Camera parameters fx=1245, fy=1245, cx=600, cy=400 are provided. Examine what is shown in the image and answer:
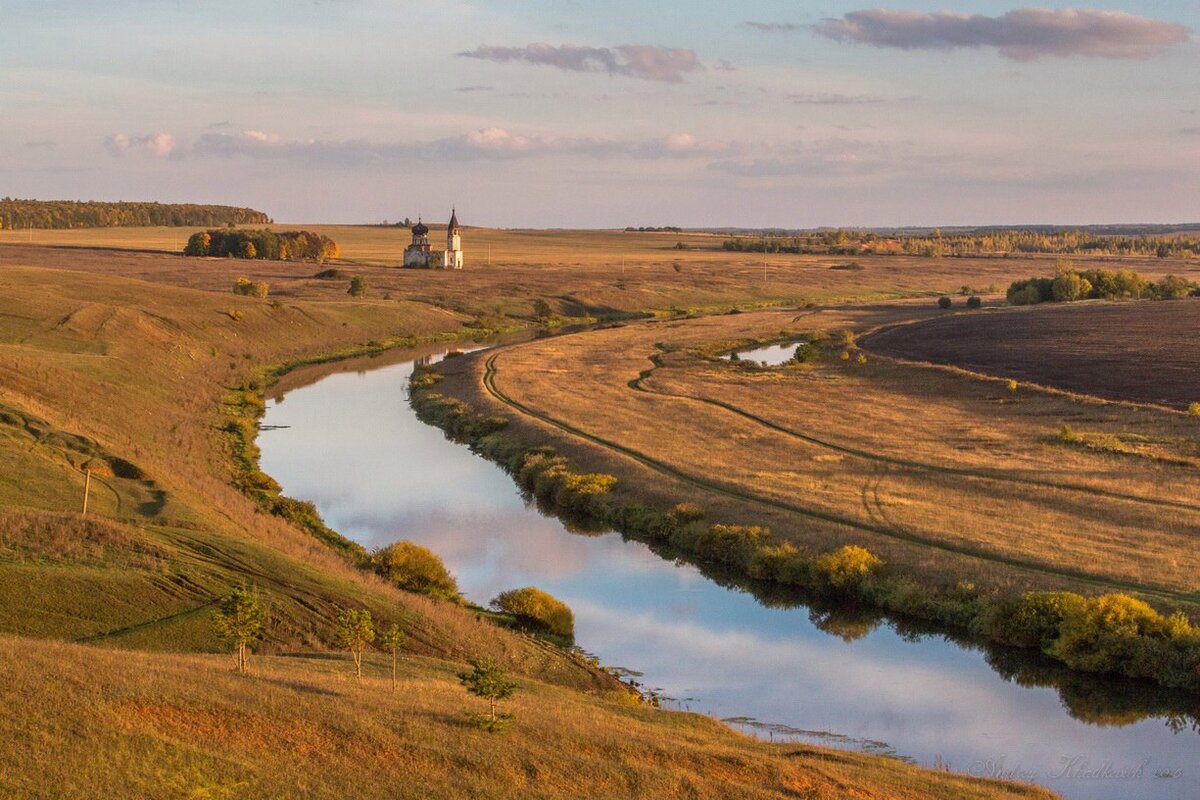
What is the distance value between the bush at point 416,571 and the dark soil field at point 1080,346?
38051mm

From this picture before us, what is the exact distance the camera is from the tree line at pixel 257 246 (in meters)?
167

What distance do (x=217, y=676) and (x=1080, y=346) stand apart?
70201 mm

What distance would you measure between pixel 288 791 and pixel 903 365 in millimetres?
65193

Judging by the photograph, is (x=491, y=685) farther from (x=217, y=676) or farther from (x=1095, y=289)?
(x=1095, y=289)

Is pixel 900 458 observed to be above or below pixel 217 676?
below

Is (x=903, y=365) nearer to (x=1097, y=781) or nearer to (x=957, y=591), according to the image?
(x=957, y=591)

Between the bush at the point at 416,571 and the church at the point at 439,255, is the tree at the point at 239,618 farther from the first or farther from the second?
the church at the point at 439,255

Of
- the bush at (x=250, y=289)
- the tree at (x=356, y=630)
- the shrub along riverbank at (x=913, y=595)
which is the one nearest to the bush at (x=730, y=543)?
the shrub along riverbank at (x=913, y=595)

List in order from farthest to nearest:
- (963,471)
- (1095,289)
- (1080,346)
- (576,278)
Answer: (576,278) < (1095,289) < (1080,346) < (963,471)

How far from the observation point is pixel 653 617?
3077 cm

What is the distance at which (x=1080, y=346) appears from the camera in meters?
77.6

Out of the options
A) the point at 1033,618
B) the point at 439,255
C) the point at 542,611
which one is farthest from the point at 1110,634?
the point at 439,255

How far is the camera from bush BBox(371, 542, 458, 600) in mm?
31172

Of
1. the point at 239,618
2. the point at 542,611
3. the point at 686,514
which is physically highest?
the point at 239,618
